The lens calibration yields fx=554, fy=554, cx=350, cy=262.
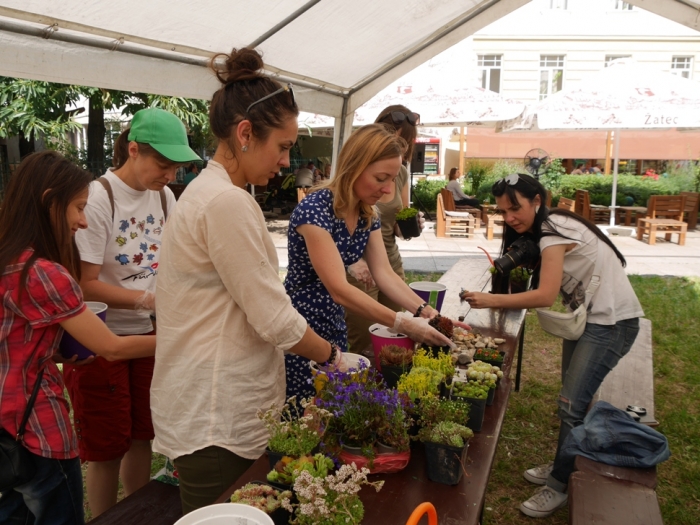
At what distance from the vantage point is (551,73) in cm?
2214

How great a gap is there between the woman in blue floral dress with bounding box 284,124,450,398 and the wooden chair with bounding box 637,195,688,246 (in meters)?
10.2

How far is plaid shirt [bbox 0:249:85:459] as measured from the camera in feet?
5.26

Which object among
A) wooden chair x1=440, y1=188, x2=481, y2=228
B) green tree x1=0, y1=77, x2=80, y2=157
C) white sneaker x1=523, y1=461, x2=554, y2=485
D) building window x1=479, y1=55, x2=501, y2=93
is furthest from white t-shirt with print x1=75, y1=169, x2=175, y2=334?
building window x1=479, y1=55, x2=501, y2=93

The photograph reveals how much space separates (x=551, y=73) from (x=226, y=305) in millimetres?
23618

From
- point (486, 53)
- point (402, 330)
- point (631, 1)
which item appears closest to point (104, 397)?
point (402, 330)

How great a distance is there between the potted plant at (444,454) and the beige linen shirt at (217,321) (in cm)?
45

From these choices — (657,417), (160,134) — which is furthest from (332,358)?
(657,417)

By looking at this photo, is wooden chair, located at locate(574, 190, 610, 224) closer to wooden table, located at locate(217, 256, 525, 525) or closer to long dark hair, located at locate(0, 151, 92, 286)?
wooden table, located at locate(217, 256, 525, 525)

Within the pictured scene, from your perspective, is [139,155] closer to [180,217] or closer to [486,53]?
[180,217]

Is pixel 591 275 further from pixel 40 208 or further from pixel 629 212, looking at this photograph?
pixel 629 212

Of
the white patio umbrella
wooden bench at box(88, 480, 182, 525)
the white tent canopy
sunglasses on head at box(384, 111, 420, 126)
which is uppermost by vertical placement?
the white patio umbrella

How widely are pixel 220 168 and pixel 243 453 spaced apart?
77cm

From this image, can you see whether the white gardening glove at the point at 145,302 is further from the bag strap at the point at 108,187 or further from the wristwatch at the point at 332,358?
the wristwatch at the point at 332,358

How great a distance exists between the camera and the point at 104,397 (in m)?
2.32
